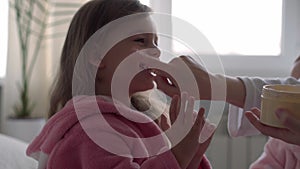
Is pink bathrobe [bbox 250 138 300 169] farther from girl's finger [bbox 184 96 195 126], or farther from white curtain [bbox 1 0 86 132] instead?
white curtain [bbox 1 0 86 132]

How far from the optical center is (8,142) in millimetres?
1365

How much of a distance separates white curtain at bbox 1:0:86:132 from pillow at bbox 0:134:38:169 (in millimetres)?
829

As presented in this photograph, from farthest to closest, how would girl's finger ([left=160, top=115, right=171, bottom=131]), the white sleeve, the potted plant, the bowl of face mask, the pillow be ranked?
the potted plant < the pillow < the white sleeve < girl's finger ([left=160, top=115, right=171, bottom=131]) < the bowl of face mask

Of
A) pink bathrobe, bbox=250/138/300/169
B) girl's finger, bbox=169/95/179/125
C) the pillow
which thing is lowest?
the pillow

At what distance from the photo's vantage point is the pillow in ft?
4.02

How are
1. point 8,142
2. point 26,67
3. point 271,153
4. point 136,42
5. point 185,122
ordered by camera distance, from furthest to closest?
1. point 26,67
2. point 8,142
3. point 271,153
4. point 136,42
5. point 185,122

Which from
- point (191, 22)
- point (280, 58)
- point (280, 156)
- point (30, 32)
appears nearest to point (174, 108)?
point (280, 156)

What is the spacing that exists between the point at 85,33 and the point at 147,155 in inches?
10.9

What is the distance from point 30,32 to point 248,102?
54.2 inches

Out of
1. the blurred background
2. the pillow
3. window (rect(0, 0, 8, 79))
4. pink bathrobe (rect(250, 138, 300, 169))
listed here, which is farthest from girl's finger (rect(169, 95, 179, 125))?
window (rect(0, 0, 8, 79))

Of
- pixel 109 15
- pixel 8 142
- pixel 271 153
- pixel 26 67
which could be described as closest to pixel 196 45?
pixel 109 15

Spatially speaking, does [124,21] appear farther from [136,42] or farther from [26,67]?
[26,67]

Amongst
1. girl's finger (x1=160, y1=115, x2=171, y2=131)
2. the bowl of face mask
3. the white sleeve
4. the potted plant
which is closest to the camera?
the bowl of face mask

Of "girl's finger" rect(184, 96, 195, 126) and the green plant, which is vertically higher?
"girl's finger" rect(184, 96, 195, 126)
